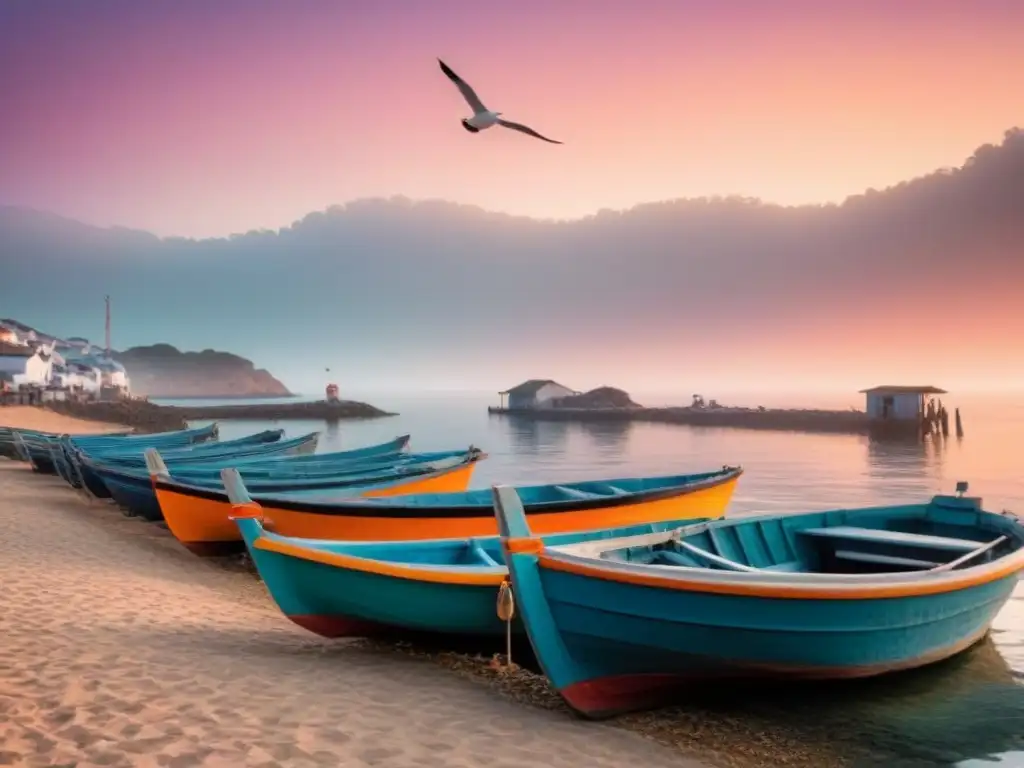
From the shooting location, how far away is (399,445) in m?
19.9

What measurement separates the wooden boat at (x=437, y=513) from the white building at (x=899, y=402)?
56831 mm

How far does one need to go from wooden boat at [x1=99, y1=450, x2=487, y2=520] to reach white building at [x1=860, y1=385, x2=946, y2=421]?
180 feet

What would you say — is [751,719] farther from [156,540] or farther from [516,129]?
[156,540]

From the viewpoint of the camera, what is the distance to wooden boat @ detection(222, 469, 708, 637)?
690 cm

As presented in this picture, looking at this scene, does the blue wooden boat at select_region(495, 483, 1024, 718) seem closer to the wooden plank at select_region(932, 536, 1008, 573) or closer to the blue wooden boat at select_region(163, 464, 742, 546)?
the wooden plank at select_region(932, 536, 1008, 573)

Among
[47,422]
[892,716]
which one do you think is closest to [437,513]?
[892,716]

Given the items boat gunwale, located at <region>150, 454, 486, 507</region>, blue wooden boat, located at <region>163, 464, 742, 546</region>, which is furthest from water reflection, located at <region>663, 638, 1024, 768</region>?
boat gunwale, located at <region>150, 454, 486, 507</region>

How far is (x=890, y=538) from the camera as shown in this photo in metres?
8.62

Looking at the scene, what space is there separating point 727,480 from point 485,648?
21.7 ft

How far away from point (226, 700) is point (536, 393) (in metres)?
90.0

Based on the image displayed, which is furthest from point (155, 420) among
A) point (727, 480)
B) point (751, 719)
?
point (751, 719)

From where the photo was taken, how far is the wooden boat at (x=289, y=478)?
514 inches

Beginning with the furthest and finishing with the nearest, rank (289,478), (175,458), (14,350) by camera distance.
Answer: (14,350)
(175,458)
(289,478)

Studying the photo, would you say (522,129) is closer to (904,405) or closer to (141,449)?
(141,449)
